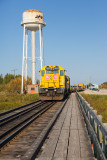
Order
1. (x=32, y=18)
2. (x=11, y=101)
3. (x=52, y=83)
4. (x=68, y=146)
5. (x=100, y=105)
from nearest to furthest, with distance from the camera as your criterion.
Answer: (x=68, y=146)
(x=52, y=83)
(x=100, y=105)
(x=11, y=101)
(x=32, y=18)

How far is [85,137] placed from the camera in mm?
7520

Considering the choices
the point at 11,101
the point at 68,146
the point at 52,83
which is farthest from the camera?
the point at 11,101

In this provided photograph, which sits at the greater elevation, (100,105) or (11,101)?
(11,101)

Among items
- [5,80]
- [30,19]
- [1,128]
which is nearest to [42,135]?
[1,128]

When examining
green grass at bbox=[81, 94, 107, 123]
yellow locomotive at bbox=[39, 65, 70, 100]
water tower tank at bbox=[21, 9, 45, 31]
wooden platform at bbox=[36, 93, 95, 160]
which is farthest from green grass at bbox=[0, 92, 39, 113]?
water tower tank at bbox=[21, 9, 45, 31]

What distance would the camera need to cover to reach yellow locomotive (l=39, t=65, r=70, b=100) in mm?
22922

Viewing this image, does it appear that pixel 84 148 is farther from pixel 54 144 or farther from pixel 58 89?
pixel 58 89

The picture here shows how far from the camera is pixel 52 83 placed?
23.1 meters

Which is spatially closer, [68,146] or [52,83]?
[68,146]

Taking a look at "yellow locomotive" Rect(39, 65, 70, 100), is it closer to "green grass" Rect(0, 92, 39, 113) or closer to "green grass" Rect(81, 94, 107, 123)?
"green grass" Rect(0, 92, 39, 113)

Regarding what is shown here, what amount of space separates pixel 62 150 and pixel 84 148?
670mm

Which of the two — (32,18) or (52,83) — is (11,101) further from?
(32,18)

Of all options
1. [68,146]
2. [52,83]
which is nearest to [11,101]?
[52,83]

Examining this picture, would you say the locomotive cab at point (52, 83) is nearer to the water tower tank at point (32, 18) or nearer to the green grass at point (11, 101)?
the green grass at point (11, 101)
